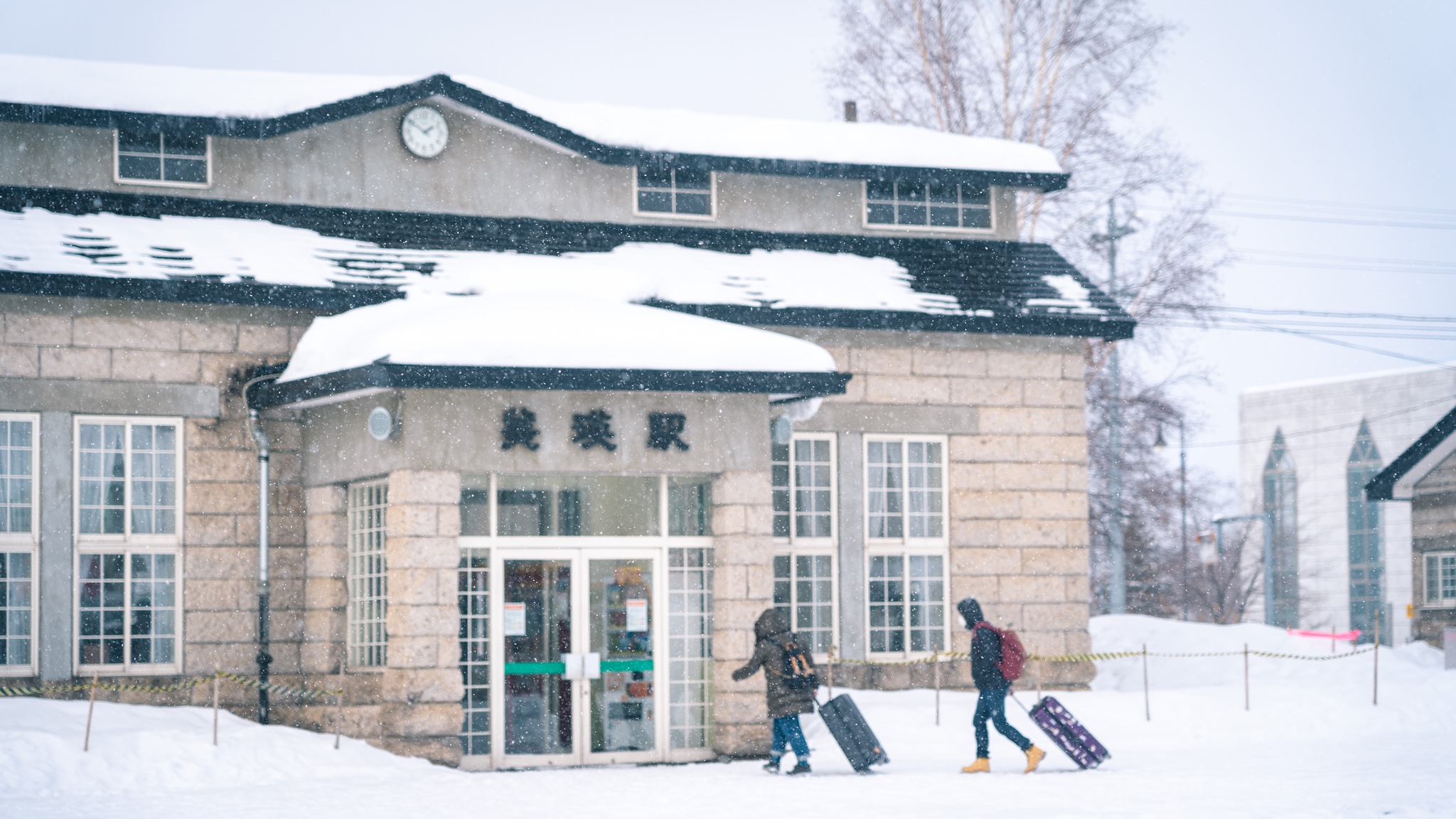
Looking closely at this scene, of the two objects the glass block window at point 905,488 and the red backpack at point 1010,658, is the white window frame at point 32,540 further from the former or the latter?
the red backpack at point 1010,658

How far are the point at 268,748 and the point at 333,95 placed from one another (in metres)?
7.54

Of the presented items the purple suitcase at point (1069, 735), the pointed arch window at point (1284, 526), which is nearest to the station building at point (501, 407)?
the purple suitcase at point (1069, 735)

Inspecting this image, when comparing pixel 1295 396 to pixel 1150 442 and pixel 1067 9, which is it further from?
pixel 1067 9

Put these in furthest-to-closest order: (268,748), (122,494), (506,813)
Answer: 1. (122,494)
2. (268,748)
3. (506,813)

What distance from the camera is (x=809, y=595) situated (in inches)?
750

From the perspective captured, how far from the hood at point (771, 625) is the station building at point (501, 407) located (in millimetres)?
1185

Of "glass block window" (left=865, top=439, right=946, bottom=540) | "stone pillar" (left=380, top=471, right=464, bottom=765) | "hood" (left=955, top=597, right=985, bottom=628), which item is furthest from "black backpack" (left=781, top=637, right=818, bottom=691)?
"glass block window" (left=865, top=439, right=946, bottom=540)

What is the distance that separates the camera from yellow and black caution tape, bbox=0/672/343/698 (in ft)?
52.6

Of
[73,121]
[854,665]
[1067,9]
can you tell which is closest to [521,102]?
[73,121]

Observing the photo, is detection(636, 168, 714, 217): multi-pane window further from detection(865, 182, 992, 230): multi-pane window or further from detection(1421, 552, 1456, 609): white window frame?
detection(1421, 552, 1456, 609): white window frame

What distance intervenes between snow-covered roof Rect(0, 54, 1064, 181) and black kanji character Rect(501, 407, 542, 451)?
475 cm

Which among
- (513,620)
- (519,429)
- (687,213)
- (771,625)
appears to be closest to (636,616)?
(513,620)

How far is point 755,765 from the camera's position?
15.7 m

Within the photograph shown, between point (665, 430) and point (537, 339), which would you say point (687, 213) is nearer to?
point (665, 430)
